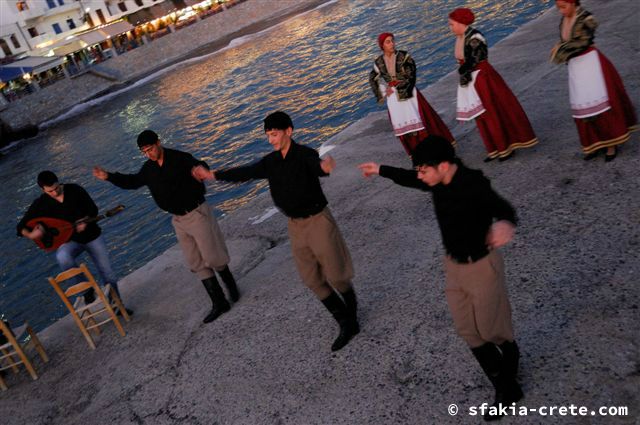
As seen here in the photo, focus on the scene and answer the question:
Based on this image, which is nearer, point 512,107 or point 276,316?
point 276,316

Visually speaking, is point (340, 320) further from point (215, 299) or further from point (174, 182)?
point (174, 182)

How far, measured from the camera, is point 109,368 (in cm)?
599

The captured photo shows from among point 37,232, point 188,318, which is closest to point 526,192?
point 188,318

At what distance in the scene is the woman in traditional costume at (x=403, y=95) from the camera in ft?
24.2

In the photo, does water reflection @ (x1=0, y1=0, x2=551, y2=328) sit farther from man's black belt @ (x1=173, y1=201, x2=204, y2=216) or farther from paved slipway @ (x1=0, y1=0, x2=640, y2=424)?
man's black belt @ (x1=173, y1=201, x2=204, y2=216)

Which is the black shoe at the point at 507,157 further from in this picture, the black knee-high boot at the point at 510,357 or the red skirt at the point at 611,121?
the black knee-high boot at the point at 510,357

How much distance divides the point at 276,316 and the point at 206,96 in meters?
28.5

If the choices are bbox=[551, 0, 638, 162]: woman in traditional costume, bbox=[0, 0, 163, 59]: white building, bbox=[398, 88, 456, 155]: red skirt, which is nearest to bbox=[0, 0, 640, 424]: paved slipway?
bbox=[551, 0, 638, 162]: woman in traditional costume

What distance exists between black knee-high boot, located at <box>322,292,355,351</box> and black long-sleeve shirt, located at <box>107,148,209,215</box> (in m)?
2.04

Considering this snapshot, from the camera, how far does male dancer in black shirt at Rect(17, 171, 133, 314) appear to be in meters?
6.63

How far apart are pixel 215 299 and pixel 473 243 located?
148 inches

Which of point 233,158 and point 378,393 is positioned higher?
point 378,393

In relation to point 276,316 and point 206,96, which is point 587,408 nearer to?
point 276,316

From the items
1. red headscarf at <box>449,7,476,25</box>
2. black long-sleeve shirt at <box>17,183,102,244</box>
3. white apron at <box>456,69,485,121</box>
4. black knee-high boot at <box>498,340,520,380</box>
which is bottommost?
black knee-high boot at <box>498,340,520,380</box>
